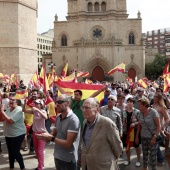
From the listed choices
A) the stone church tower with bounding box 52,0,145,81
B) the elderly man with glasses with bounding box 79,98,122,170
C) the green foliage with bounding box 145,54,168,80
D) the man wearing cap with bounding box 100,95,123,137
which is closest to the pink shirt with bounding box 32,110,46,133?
the man wearing cap with bounding box 100,95,123,137

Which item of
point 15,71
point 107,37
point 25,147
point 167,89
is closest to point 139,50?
point 107,37

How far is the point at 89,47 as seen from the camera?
46.3 meters

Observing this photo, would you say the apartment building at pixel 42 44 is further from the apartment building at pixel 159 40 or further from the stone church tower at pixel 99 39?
the stone church tower at pixel 99 39

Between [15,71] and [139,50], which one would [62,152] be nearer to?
[15,71]

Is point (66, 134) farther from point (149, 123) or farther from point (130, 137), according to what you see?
point (130, 137)

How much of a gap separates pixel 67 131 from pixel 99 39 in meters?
43.7

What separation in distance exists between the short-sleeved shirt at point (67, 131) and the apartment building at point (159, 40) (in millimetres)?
97572

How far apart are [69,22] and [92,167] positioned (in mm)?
45408

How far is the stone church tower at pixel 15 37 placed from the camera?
22656mm

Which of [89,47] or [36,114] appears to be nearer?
[36,114]

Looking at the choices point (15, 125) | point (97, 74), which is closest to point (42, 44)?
point (97, 74)

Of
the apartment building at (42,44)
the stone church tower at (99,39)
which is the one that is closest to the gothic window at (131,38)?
the stone church tower at (99,39)

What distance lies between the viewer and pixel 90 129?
382 centimetres

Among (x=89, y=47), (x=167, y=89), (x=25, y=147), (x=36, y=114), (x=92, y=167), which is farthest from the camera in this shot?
(x=89, y=47)
